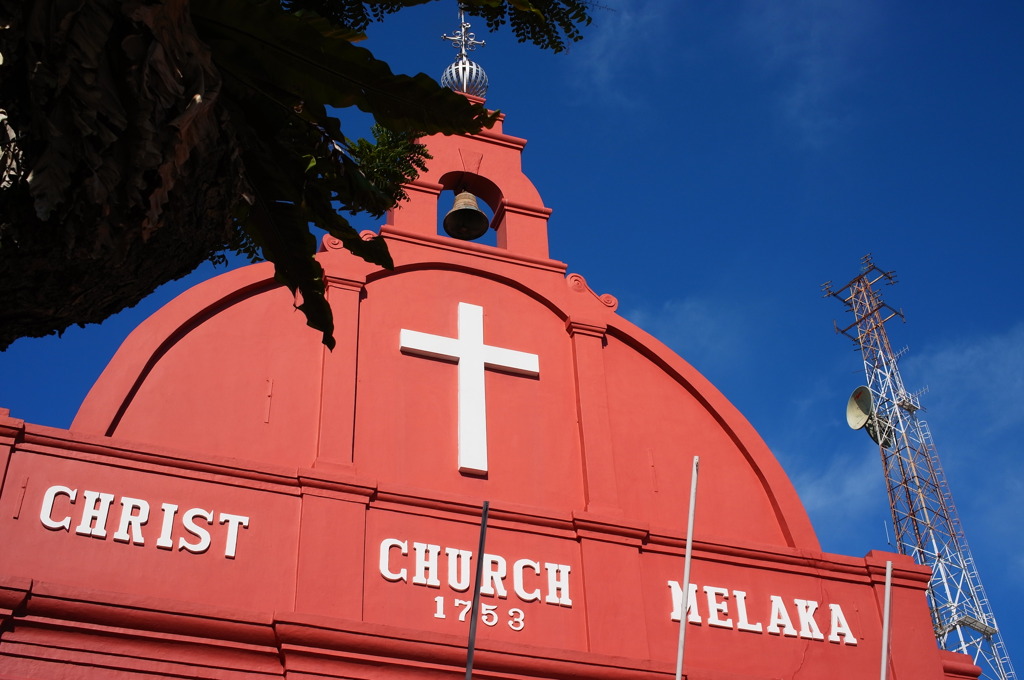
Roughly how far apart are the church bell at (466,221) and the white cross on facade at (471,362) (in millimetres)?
1114

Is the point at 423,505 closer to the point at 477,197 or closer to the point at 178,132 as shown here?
the point at 477,197

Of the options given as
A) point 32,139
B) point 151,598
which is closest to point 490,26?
point 32,139

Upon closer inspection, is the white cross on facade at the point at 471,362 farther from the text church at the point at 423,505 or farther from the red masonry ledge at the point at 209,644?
the red masonry ledge at the point at 209,644

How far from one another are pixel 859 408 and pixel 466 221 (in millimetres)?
12929

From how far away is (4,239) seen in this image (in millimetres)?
3578

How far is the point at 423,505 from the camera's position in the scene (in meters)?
Answer: 9.73

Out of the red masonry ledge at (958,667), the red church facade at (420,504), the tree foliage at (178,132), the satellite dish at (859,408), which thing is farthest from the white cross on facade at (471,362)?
the satellite dish at (859,408)

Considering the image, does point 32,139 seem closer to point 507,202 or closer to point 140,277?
point 140,277

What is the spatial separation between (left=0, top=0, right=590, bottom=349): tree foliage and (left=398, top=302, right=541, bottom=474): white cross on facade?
5.19 metres

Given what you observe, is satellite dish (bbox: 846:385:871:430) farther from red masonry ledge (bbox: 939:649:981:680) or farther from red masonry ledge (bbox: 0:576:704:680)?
red masonry ledge (bbox: 0:576:704:680)

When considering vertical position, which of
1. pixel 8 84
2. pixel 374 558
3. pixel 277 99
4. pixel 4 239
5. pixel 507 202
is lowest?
pixel 4 239

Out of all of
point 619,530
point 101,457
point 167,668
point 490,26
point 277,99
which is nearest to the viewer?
point 277,99

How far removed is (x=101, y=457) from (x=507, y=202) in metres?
5.18

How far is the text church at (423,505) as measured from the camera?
8516 mm
